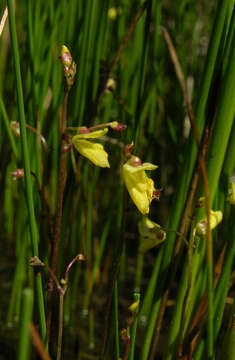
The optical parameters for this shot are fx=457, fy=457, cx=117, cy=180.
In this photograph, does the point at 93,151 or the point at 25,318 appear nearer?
the point at 25,318

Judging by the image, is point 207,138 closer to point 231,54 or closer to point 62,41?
point 231,54

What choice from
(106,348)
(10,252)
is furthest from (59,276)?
(10,252)

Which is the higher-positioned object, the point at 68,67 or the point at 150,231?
the point at 68,67

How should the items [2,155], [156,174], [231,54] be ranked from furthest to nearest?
[156,174] < [2,155] < [231,54]

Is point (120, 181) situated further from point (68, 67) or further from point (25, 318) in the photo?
point (25, 318)

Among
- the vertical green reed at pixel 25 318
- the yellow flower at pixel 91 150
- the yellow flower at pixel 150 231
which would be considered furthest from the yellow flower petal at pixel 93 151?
Result: the vertical green reed at pixel 25 318

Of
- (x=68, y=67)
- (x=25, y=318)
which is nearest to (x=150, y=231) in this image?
(x=68, y=67)

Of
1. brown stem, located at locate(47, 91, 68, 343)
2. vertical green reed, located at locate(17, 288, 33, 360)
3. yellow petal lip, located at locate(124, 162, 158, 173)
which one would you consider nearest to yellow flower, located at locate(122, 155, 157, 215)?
yellow petal lip, located at locate(124, 162, 158, 173)

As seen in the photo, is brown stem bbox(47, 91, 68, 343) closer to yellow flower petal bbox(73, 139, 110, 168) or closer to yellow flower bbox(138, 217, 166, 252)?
yellow flower petal bbox(73, 139, 110, 168)
